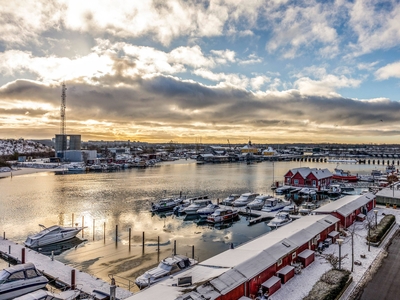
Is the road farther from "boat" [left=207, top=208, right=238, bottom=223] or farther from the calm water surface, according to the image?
"boat" [left=207, top=208, right=238, bottom=223]

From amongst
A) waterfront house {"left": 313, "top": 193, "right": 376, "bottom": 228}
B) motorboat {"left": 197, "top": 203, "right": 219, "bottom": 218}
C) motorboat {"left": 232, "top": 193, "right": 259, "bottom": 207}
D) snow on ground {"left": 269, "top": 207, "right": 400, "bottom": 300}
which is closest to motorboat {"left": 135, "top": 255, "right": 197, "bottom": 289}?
snow on ground {"left": 269, "top": 207, "right": 400, "bottom": 300}

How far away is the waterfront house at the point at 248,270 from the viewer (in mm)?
9672

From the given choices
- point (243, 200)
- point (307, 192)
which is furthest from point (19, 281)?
point (307, 192)

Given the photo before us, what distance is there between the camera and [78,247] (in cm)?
2011

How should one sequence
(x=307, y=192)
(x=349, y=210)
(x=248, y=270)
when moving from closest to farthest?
(x=248, y=270) → (x=349, y=210) → (x=307, y=192)

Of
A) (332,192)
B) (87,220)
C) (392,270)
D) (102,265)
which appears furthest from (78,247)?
(332,192)

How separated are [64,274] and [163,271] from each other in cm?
521

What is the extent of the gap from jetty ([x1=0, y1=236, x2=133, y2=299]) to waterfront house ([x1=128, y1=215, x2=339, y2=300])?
2.97 m

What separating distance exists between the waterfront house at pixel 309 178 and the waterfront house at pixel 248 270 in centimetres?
2861

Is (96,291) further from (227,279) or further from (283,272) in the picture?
(283,272)

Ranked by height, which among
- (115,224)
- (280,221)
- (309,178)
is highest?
(309,178)

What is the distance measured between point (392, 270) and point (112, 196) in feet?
109

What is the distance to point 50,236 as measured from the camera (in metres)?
20.6

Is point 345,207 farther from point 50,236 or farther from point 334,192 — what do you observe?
point 50,236
